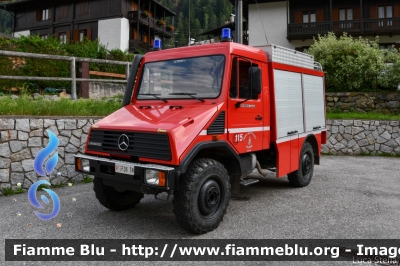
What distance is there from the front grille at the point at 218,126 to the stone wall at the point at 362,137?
383 inches

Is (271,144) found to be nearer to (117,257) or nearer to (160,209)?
(160,209)

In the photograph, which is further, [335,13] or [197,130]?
[335,13]

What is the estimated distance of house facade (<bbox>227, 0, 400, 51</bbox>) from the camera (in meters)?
23.9

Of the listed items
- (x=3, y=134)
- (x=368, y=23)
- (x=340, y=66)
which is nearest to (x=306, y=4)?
(x=368, y=23)

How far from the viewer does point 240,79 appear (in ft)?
16.3

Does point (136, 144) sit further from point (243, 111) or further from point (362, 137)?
point (362, 137)

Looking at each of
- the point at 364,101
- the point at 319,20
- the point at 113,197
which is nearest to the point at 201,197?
the point at 113,197

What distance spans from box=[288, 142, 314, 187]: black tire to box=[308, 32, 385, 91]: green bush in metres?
9.79

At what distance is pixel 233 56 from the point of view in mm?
4832

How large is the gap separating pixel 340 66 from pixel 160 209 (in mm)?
13641

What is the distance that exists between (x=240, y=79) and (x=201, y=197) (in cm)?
194

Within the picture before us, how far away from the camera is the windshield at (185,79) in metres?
4.75

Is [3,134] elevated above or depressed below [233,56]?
below

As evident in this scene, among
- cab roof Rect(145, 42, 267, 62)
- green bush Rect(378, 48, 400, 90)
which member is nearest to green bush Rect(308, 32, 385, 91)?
green bush Rect(378, 48, 400, 90)
